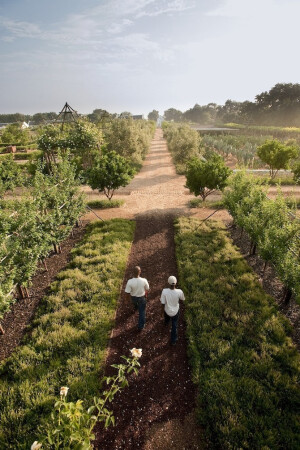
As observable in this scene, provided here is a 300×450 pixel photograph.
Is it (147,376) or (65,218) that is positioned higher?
(65,218)

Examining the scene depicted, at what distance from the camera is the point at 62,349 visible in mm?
6961

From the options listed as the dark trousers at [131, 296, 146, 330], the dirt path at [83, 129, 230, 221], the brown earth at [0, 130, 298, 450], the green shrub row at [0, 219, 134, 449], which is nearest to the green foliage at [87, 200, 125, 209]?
the dirt path at [83, 129, 230, 221]

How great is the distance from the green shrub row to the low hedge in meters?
2.75

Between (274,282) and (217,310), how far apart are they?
3374 mm

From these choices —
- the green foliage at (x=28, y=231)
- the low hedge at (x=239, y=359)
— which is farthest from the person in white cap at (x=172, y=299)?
the green foliage at (x=28, y=231)

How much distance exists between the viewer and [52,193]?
11.4 metres

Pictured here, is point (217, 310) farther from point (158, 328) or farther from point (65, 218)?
point (65, 218)

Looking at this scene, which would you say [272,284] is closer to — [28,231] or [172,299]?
[172,299]

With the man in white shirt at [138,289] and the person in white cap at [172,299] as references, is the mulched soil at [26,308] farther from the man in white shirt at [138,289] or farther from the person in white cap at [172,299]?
the person in white cap at [172,299]

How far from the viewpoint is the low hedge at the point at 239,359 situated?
5.07 m

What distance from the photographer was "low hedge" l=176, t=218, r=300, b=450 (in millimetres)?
5066

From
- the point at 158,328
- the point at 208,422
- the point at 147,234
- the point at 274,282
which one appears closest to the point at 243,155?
the point at 147,234

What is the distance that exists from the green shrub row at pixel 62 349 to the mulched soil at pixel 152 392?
559mm

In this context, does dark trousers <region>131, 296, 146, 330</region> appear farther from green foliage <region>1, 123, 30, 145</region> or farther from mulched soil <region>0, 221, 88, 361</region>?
green foliage <region>1, 123, 30, 145</region>
